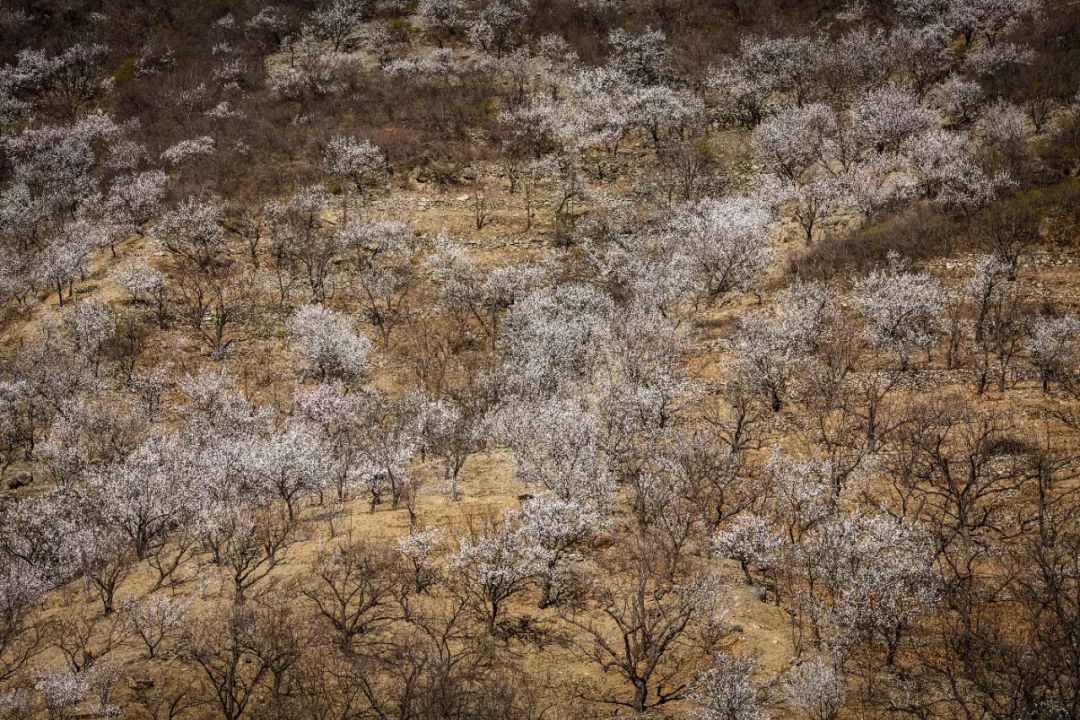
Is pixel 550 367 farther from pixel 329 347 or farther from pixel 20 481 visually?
pixel 20 481

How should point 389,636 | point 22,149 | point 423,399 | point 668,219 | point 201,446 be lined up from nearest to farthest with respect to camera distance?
point 389,636
point 201,446
point 423,399
point 668,219
point 22,149

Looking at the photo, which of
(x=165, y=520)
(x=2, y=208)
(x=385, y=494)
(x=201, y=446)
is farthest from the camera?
(x=2, y=208)

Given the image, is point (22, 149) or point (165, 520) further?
point (22, 149)

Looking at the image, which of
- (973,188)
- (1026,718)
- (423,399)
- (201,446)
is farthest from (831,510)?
(973,188)

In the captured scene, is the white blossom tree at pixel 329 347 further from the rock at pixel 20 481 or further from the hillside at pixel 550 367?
the rock at pixel 20 481

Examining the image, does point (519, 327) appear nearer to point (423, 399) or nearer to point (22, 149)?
point (423, 399)

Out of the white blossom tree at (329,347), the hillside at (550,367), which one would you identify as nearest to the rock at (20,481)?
the hillside at (550,367)

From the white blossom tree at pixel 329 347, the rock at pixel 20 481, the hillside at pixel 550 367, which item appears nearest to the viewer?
the hillside at pixel 550 367

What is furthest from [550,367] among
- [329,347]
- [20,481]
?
[20,481]
